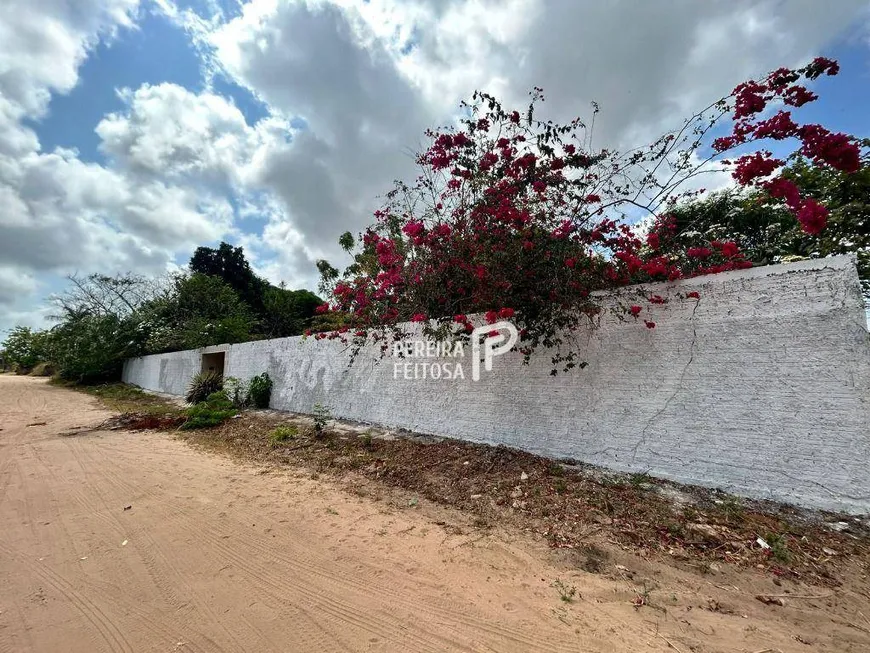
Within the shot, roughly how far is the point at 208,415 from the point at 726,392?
8.31 meters

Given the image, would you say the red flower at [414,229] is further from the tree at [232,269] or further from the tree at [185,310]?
the tree at [232,269]

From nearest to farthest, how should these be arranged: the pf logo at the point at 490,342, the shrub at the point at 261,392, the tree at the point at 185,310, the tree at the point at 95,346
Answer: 1. the pf logo at the point at 490,342
2. the shrub at the point at 261,392
3. the tree at the point at 185,310
4. the tree at the point at 95,346

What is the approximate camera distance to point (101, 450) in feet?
18.0

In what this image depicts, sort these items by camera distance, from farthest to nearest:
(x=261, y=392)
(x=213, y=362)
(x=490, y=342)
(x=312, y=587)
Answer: (x=213, y=362)
(x=261, y=392)
(x=490, y=342)
(x=312, y=587)

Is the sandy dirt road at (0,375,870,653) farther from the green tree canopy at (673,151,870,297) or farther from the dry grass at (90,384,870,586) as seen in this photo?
the green tree canopy at (673,151,870,297)

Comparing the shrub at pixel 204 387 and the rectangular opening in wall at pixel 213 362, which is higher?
the rectangular opening in wall at pixel 213 362

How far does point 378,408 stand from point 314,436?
115 centimetres

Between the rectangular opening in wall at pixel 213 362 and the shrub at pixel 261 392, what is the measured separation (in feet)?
12.1

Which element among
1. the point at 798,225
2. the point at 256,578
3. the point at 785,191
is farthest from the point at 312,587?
the point at 798,225

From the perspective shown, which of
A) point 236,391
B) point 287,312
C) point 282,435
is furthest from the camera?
point 287,312

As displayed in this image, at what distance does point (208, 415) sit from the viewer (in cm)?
759

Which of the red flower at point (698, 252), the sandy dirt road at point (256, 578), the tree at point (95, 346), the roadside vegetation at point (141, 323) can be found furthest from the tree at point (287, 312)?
the red flower at point (698, 252)

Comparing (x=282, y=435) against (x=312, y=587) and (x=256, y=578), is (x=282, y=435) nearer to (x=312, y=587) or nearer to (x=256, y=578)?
(x=256, y=578)

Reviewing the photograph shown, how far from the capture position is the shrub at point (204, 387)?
416 inches
